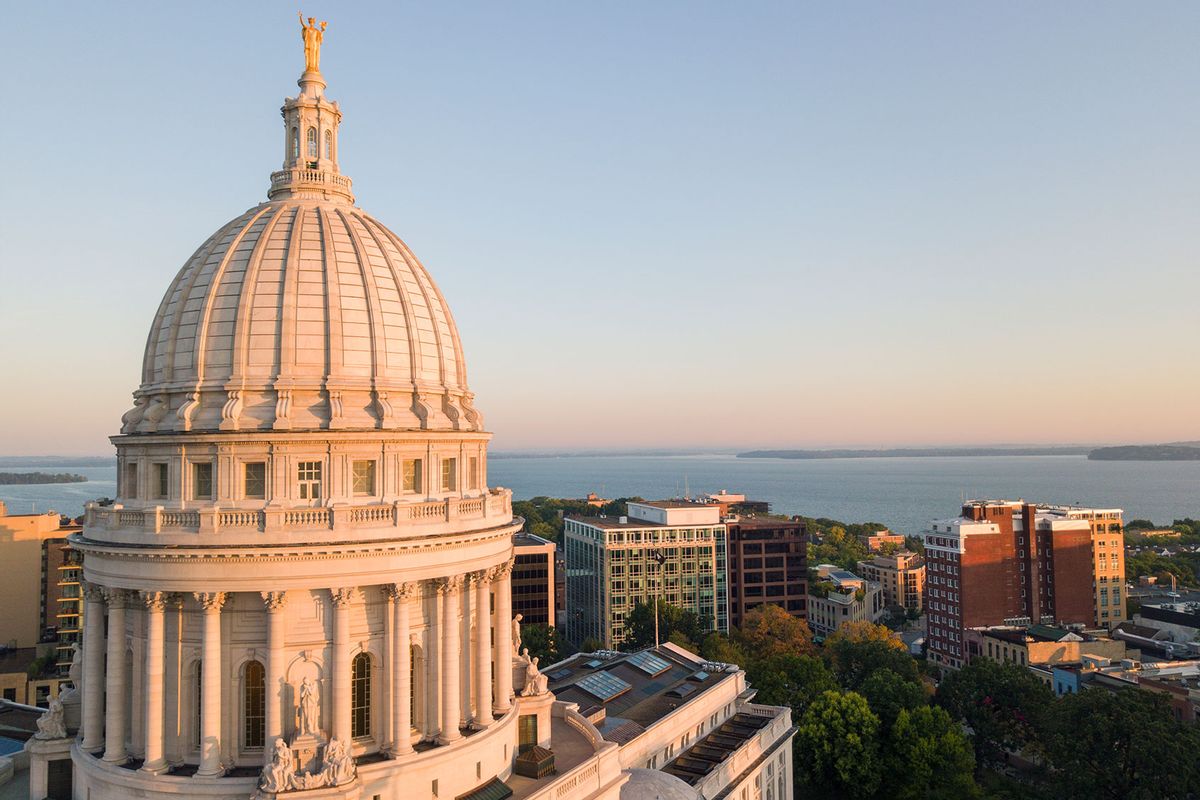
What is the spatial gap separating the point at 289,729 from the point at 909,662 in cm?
7116

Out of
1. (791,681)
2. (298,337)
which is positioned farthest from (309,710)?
(791,681)

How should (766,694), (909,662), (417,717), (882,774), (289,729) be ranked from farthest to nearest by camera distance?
(909,662), (766,694), (882,774), (417,717), (289,729)

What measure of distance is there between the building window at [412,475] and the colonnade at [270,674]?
4.16 meters

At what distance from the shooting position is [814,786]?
66.4 m

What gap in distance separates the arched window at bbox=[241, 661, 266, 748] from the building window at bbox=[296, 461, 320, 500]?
22.3 feet

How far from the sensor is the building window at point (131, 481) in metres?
36.2

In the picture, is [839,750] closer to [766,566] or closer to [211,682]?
[211,682]

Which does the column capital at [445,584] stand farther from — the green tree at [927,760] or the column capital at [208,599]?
the green tree at [927,760]

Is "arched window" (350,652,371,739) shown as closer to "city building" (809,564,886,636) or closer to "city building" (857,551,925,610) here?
"city building" (809,564,886,636)

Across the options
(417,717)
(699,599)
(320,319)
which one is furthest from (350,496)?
(699,599)

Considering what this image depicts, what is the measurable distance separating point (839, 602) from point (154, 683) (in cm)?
11838

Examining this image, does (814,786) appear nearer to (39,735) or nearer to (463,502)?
(463,502)

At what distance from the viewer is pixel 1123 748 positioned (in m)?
58.5

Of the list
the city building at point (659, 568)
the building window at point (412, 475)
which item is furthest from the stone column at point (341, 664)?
the city building at point (659, 568)
